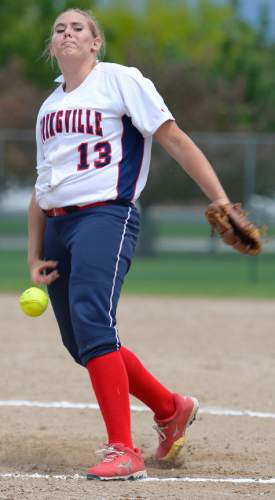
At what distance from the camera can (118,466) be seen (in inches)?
180

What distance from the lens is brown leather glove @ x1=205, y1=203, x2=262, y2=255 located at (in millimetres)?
4605

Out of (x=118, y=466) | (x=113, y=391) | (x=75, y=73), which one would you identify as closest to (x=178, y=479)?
(x=118, y=466)

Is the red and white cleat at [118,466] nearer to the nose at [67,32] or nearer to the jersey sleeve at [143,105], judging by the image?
the jersey sleeve at [143,105]

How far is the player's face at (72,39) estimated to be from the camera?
15.5 feet

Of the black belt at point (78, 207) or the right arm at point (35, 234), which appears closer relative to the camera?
the black belt at point (78, 207)

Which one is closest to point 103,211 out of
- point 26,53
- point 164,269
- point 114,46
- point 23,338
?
point 23,338

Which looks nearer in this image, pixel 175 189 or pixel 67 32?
pixel 67 32

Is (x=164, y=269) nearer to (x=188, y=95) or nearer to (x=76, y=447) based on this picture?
(x=188, y=95)

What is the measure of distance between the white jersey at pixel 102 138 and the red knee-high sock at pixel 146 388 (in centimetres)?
78

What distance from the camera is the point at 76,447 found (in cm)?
547

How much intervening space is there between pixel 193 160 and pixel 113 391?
1044mm

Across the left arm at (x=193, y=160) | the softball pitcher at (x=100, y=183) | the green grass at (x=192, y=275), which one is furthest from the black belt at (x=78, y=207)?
the green grass at (x=192, y=275)

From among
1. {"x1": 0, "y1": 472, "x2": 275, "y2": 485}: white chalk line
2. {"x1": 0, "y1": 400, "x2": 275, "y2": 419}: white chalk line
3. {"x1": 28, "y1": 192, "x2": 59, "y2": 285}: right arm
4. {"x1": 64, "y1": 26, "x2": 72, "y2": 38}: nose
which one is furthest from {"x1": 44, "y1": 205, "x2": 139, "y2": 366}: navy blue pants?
{"x1": 0, "y1": 400, "x2": 275, "y2": 419}: white chalk line

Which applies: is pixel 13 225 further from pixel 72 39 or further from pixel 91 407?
pixel 72 39
